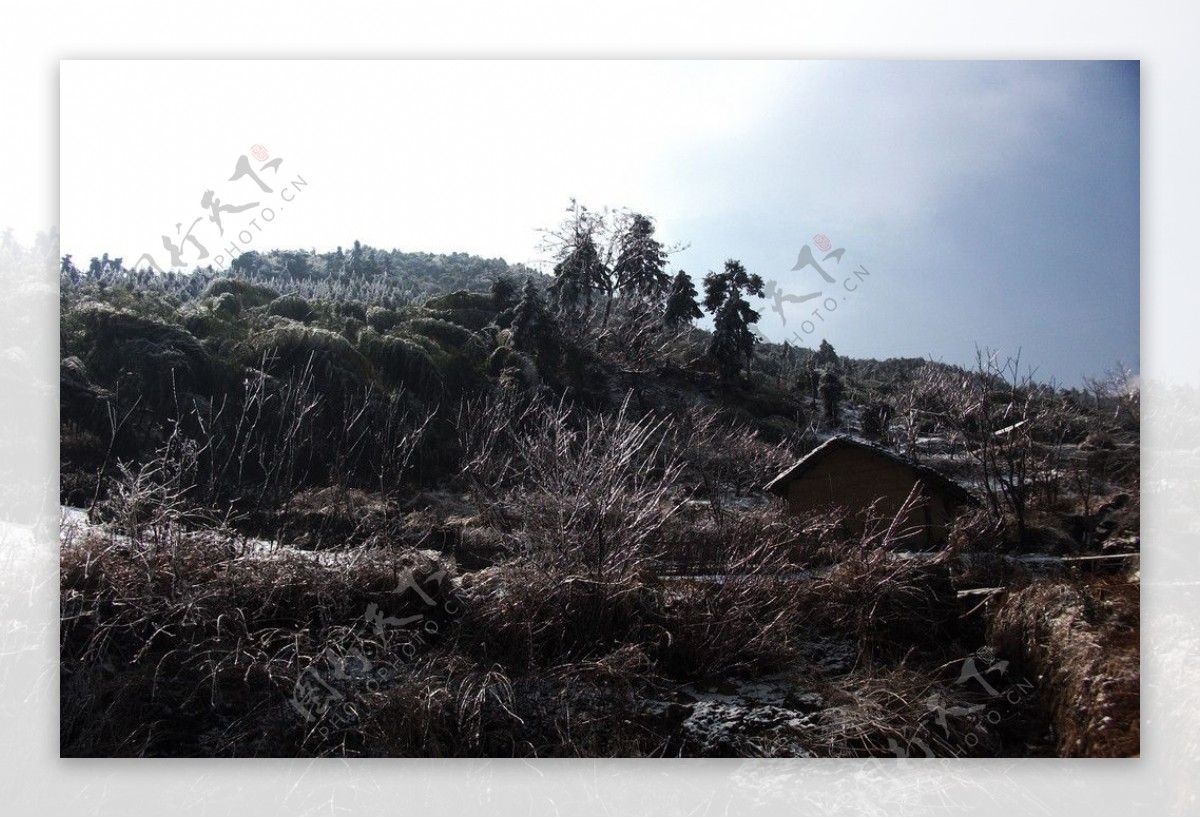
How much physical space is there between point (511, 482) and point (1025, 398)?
2.91 metres

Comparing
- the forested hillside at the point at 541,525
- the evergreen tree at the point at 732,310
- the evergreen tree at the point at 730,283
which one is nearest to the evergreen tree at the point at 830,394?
the forested hillside at the point at 541,525

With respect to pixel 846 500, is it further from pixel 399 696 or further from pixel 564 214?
pixel 399 696

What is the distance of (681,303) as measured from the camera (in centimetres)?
457

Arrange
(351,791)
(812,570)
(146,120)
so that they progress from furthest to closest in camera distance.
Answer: (812,570), (146,120), (351,791)

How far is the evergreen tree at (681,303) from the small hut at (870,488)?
109 cm

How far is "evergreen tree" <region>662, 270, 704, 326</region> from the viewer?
4.53 meters

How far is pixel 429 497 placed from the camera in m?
4.52

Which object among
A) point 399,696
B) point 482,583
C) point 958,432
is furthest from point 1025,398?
point 399,696

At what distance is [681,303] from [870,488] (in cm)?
154

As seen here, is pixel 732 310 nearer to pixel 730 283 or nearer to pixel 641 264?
pixel 730 283

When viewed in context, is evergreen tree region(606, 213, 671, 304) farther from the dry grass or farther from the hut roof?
the dry grass

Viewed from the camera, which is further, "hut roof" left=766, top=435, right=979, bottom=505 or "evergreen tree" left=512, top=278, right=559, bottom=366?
"evergreen tree" left=512, top=278, right=559, bottom=366

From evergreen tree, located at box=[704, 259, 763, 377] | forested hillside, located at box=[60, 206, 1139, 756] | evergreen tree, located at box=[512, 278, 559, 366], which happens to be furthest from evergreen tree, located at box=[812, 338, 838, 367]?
evergreen tree, located at box=[512, 278, 559, 366]

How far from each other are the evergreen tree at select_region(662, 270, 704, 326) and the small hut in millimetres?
1092
